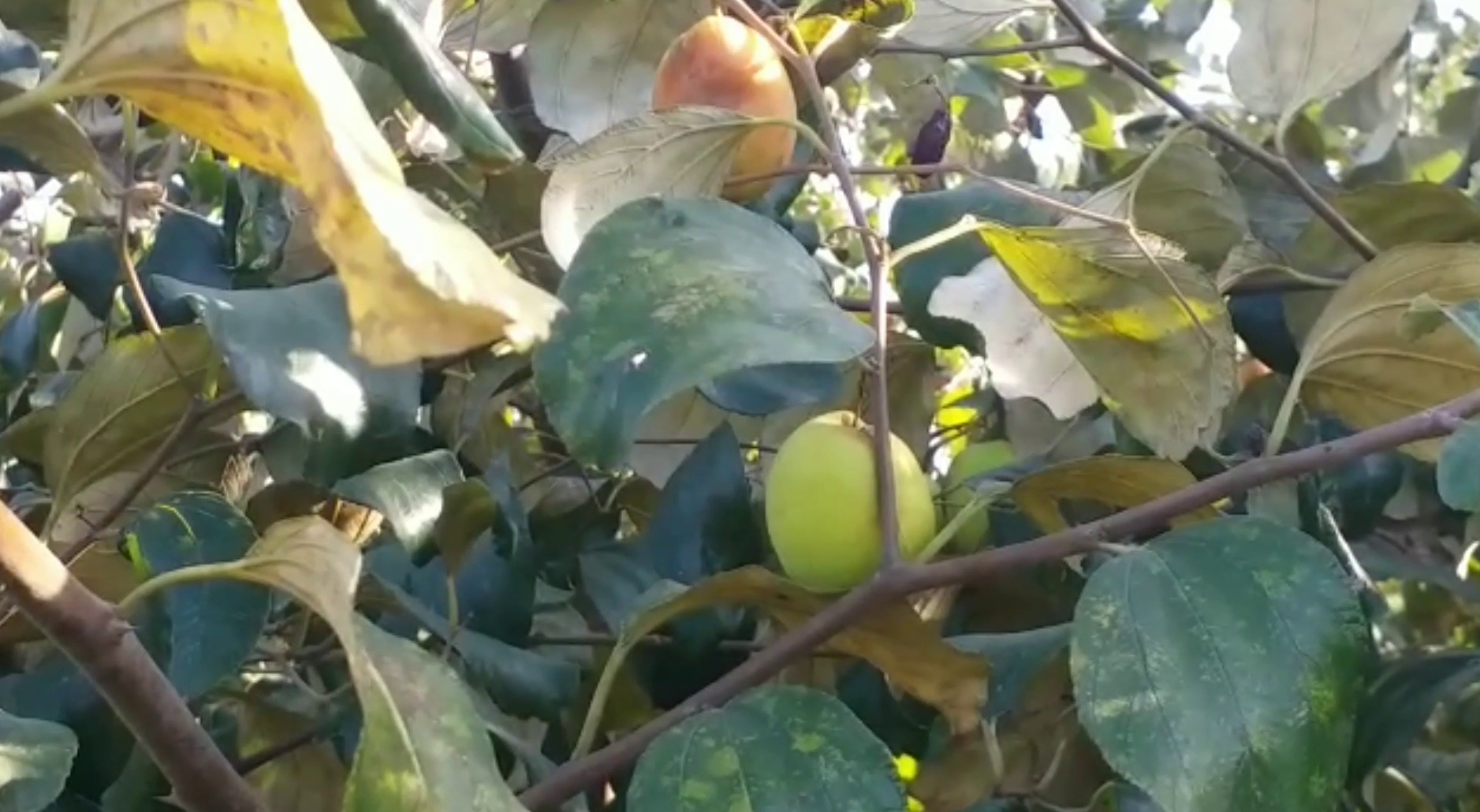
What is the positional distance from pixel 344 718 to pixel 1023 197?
0.33 metres

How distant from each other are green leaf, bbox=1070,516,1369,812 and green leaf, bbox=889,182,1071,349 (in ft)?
0.64

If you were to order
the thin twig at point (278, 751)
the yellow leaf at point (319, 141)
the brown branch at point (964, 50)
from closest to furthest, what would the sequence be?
1. the yellow leaf at point (319, 141)
2. the thin twig at point (278, 751)
3. the brown branch at point (964, 50)

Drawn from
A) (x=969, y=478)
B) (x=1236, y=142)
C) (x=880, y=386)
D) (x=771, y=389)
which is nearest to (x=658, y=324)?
(x=880, y=386)

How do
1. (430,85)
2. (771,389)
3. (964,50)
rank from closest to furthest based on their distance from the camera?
(430,85) < (771,389) < (964,50)

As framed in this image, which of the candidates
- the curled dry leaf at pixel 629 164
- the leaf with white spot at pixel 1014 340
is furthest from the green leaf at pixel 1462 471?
the curled dry leaf at pixel 629 164

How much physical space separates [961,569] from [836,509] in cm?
6

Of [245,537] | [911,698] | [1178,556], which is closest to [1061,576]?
[911,698]

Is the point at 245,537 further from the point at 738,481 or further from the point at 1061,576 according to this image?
the point at 1061,576

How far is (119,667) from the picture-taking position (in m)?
0.40

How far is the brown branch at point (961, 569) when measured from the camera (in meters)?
0.51

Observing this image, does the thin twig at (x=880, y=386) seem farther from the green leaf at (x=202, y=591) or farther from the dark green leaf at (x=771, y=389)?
the green leaf at (x=202, y=591)

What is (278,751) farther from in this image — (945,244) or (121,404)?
(945,244)

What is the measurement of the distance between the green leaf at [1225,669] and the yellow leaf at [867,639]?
7cm

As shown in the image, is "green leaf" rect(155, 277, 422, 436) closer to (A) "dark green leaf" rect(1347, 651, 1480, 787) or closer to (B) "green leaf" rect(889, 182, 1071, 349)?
(B) "green leaf" rect(889, 182, 1071, 349)
